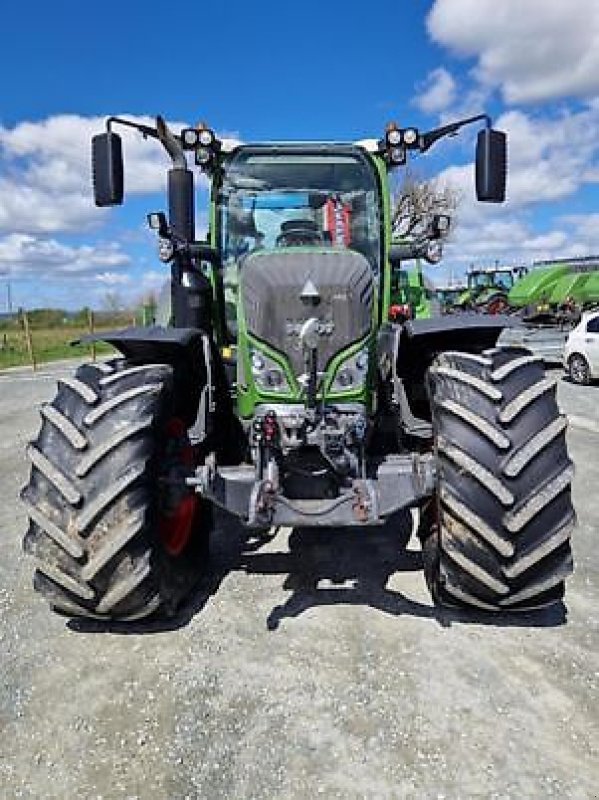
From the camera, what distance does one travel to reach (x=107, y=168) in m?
4.17

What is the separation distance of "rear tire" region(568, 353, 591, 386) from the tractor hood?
10.2m

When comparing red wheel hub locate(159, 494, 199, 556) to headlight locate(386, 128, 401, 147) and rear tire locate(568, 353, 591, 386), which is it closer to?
headlight locate(386, 128, 401, 147)

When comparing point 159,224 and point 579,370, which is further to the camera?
point 579,370

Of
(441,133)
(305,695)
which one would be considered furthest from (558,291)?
(305,695)

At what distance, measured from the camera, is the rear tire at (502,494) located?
10.1 ft

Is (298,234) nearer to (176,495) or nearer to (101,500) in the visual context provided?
(176,495)

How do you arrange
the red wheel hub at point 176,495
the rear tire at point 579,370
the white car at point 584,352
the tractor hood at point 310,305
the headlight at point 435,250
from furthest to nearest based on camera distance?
the rear tire at point 579,370 → the white car at point 584,352 → the headlight at point 435,250 → the tractor hood at point 310,305 → the red wheel hub at point 176,495

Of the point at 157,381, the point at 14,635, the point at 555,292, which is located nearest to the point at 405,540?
the point at 157,381

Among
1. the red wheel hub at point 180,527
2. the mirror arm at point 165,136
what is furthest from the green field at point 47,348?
the red wheel hub at point 180,527

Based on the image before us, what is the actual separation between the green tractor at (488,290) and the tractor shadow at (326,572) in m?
24.4

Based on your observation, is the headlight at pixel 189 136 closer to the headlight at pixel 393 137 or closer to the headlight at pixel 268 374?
the headlight at pixel 393 137

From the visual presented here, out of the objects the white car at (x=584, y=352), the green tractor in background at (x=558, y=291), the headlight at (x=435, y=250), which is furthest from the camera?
the green tractor in background at (x=558, y=291)

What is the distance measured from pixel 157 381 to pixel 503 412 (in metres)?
1.60

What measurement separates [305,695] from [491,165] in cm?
324
